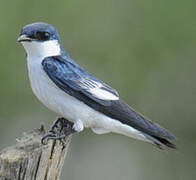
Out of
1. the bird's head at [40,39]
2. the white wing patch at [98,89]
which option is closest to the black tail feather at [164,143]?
the white wing patch at [98,89]

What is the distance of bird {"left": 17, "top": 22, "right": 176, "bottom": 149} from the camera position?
152 inches

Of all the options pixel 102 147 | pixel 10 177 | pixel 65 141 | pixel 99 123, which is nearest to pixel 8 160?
pixel 10 177

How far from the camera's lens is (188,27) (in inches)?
249

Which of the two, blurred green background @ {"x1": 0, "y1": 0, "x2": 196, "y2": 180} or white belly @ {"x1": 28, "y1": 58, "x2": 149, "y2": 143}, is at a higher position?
A: blurred green background @ {"x1": 0, "y1": 0, "x2": 196, "y2": 180}

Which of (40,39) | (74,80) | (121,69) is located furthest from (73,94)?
(121,69)

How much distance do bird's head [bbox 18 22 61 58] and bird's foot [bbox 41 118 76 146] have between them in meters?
0.38

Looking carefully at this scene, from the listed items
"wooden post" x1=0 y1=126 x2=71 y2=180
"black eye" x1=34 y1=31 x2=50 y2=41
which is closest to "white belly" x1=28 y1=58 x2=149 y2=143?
"black eye" x1=34 y1=31 x2=50 y2=41

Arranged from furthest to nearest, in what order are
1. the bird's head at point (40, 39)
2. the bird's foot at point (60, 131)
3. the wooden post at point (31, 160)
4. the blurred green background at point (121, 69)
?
the blurred green background at point (121, 69) → the bird's head at point (40, 39) → the bird's foot at point (60, 131) → the wooden post at point (31, 160)

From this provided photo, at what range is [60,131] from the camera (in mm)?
3898

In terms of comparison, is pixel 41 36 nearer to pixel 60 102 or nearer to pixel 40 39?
pixel 40 39

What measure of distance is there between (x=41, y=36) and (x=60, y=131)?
517mm

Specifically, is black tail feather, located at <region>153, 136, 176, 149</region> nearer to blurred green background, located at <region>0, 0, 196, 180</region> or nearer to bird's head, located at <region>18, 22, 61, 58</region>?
bird's head, located at <region>18, 22, 61, 58</region>

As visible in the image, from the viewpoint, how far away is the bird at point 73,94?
12.7ft

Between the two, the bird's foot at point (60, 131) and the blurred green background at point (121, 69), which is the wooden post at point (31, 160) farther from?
the blurred green background at point (121, 69)
